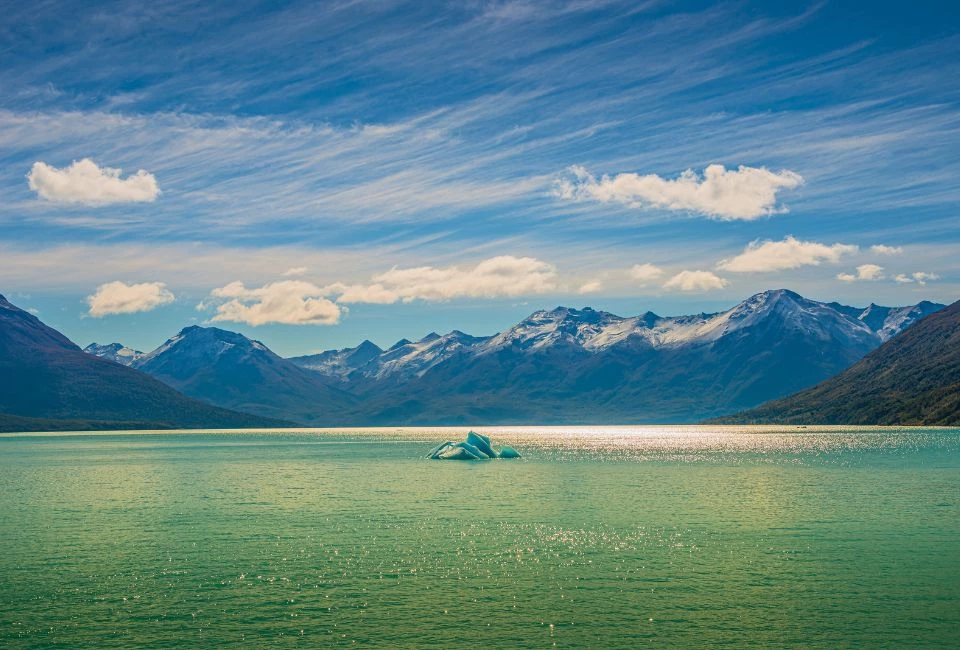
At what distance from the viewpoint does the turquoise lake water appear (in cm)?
3806

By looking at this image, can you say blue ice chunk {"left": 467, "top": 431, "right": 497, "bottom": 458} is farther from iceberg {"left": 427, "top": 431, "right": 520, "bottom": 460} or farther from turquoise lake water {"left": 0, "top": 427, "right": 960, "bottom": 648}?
turquoise lake water {"left": 0, "top": 427, "right": 960, "bottom": 648}

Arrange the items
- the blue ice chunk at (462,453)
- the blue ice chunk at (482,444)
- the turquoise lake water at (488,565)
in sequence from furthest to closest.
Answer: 1. the blue ice chunk at (482,444)
2. the blue ice chunk at (462,453)
3. the turquoise lake water at (488,565)

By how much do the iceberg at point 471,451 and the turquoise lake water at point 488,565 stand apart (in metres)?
71.9

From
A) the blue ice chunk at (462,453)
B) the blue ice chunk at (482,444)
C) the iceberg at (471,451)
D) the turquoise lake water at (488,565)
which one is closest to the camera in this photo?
the turquoise lake water at (488,565)

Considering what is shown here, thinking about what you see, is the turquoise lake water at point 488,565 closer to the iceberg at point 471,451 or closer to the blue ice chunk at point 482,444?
the iceberg at point 471,451

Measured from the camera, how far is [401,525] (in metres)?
70.4

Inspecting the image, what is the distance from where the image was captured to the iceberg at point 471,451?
7028 inches

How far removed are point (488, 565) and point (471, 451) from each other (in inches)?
5029

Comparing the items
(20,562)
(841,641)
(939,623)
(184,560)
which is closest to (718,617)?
(841,641)

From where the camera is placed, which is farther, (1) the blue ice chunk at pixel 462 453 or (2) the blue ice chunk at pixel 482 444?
(2) the blue ice chunk at pixel 482 444

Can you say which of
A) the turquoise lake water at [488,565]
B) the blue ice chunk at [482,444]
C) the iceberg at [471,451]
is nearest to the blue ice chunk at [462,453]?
the iceberg at [471,451]

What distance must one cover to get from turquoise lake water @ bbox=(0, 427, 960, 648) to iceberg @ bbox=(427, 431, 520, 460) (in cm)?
7185

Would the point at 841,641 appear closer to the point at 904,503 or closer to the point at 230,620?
the point at 230,620

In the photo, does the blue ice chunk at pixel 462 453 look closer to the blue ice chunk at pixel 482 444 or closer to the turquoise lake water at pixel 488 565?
the blue ice chunk at pixel 482 444
